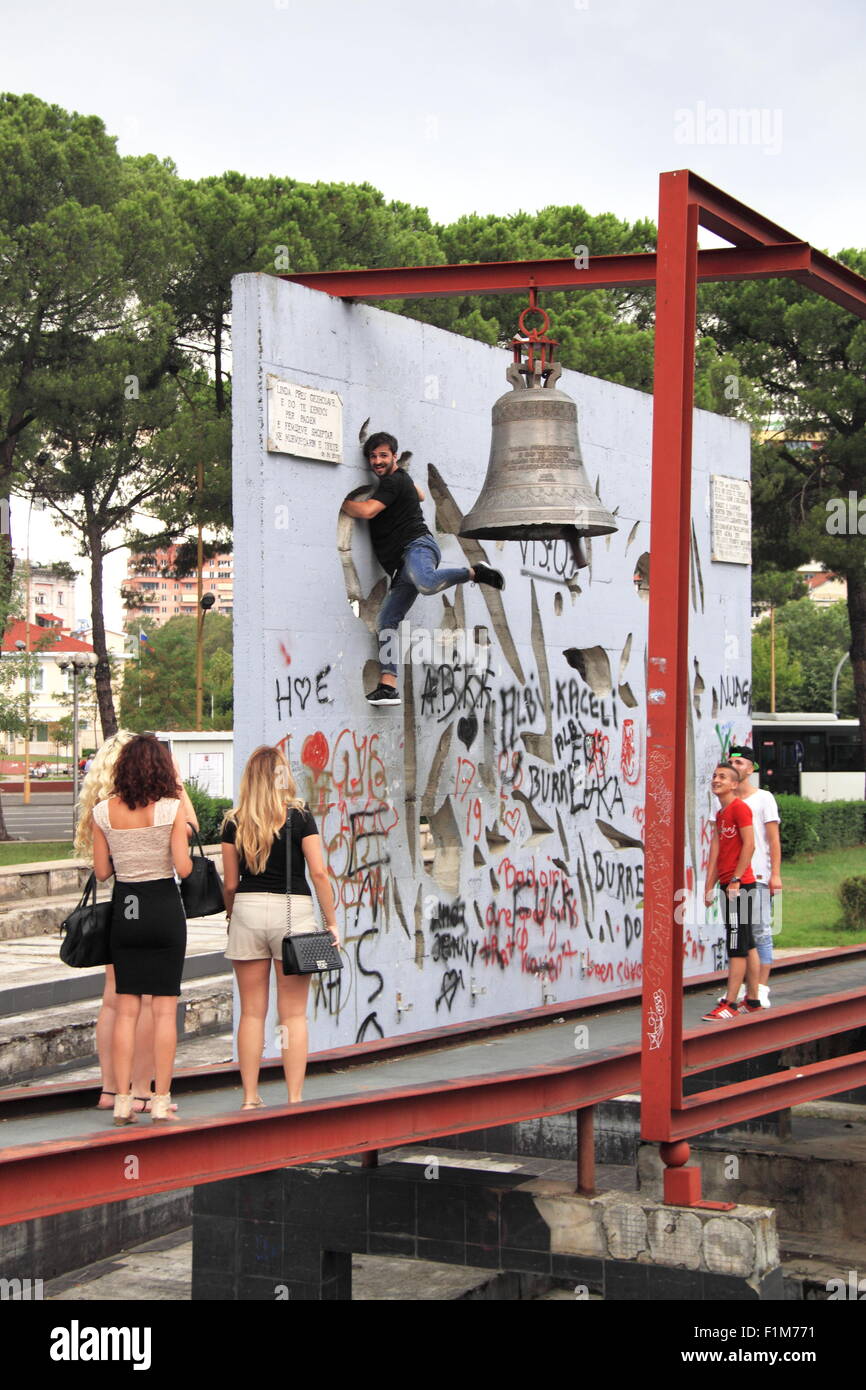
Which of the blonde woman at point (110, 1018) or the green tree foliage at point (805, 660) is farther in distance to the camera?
the green tree foliage at point (805, 660)

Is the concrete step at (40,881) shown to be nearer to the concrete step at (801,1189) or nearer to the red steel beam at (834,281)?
the concrete step at (801,1189)

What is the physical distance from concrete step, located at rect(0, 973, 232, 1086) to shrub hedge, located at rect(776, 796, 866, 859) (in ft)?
58.6

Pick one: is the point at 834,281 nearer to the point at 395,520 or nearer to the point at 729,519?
the point at 395,520

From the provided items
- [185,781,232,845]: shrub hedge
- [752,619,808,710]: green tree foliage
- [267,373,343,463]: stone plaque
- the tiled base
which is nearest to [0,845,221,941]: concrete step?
[185,781,232,845]: shrub hedge

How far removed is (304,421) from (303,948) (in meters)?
2.94

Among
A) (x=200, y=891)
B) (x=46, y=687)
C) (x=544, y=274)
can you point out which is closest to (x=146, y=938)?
(x=200, y=891)

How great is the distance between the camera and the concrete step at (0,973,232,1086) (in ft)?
33.7

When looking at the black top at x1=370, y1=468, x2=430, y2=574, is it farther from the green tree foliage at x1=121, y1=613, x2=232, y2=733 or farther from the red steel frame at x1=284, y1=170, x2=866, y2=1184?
the green tree foliage at x1=121, y1=613, x2=232, y2=733

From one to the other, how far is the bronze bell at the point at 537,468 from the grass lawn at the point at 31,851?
16053mm

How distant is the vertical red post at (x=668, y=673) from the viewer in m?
5.82

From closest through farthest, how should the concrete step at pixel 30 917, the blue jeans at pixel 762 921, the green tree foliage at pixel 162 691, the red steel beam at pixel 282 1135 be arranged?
the red steel beam at pixel 282 1135 → the blue jeans at pixel 762 921 → the concrete step at pixel 30 917 → the green tree foliage at pixel 162 691

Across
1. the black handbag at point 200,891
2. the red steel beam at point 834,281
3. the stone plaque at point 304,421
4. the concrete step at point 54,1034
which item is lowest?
the concrete step at point 54,1034

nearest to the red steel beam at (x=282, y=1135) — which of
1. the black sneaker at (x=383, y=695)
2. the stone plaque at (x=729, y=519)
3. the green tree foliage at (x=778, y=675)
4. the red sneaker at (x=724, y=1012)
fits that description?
the red sneaker at (x=724, y=1012)

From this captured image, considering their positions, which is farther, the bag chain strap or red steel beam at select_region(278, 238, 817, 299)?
red steel beam at select_region(278, 238, 817, 299)
